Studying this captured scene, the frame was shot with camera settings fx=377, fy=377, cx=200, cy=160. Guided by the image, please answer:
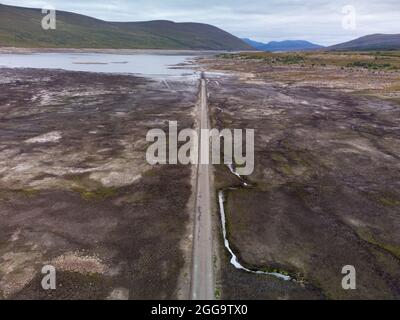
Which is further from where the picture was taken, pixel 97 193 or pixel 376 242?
pixel 97 193

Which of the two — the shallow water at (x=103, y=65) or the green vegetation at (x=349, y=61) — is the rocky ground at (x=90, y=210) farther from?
the green vegetation at (x=349, y=61)

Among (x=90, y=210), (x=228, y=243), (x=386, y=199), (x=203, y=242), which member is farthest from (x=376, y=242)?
(x=90, y=210)

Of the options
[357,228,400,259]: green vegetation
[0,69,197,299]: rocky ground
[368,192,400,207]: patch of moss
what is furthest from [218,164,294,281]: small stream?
[368,192,400,207]: patch of moss

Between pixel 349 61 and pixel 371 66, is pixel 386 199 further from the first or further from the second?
pixel 349 61

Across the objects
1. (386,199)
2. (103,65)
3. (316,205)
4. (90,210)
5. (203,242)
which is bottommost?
(203,242)

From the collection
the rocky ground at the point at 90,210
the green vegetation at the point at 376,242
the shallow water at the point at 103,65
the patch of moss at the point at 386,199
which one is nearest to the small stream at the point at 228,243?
the rocky ground at the point at 90,210

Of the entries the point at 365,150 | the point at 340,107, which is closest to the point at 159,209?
the point at 365,150
